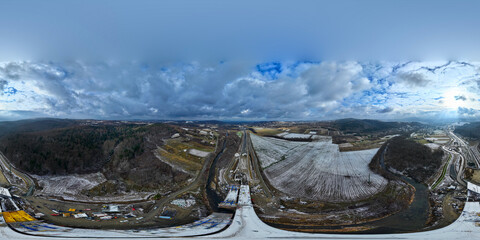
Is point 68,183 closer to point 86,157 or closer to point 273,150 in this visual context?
point 86,157

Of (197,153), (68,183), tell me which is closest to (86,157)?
(68,183)

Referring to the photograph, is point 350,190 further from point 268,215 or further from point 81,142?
point 81,142

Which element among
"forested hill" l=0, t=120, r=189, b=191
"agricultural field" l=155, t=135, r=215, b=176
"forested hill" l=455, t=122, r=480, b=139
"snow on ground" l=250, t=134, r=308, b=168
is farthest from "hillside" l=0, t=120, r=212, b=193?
"forested hill" l=455, t=122, r=480, b=139

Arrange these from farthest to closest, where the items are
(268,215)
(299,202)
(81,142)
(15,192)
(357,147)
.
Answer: (357,147), (81,142), (15,192), (299,202), (268,215)

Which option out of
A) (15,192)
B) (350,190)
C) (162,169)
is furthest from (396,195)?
(15,192)

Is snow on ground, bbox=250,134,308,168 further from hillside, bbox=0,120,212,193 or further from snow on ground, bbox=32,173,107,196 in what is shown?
snow on ground, bbox=32,173,107,196
